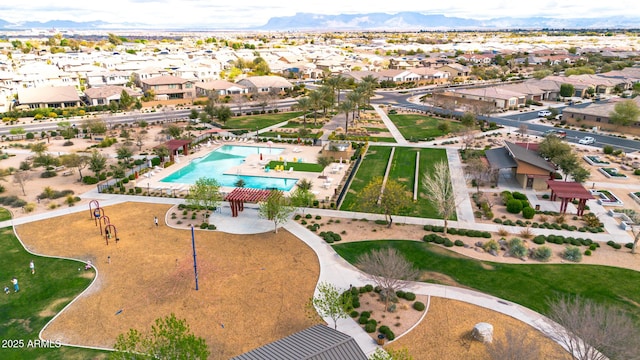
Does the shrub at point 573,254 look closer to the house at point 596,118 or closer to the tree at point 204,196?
the tree at point 204,196

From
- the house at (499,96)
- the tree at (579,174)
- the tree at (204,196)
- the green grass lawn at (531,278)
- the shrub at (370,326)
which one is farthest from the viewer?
the house at (499,96)

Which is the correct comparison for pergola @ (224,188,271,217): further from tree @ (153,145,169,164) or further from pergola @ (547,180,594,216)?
pergola @ (547,180,594,216)

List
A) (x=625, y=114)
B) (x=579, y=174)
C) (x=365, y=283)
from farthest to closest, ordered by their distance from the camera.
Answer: (x=625, y=114), (x=579, y=174), (x=365, y=283)

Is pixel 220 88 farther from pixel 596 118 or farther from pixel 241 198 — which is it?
pixel 596 118

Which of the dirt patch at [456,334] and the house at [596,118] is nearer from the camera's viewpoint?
the dirt patch at [456,334]

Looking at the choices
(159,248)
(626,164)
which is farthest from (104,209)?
(626,164)

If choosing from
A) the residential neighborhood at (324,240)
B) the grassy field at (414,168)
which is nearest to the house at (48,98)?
the residential neighborhood at (324,240)

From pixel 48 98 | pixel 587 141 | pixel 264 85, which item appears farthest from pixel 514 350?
pixel 48 98
